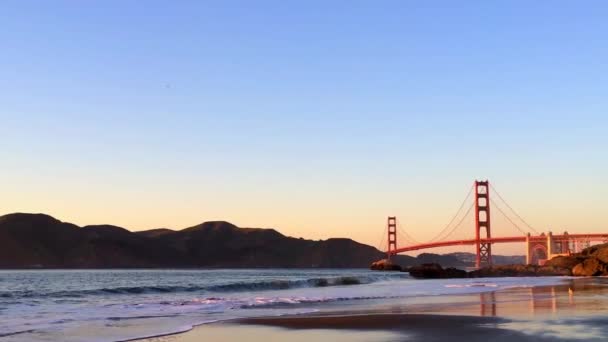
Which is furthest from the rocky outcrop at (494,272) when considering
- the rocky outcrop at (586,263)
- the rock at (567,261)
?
the rocky outcrop at (586,263)

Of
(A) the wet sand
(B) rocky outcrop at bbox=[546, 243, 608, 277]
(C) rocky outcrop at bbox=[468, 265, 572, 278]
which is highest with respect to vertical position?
(B) rocky outcrop at bbox=[546, 243, 608, 277]

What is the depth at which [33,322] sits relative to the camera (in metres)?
16.2

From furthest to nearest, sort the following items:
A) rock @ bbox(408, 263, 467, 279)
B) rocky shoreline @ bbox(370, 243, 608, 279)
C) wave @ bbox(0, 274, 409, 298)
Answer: rock @ bbox(408, 263, 467, 279) < rocky shoreline @ bbox(370, 243, 608, 279) < wave @ bbox(0, 274, 409, 298)

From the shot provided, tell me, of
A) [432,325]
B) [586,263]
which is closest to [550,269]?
[586,263]

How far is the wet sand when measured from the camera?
1212 cm

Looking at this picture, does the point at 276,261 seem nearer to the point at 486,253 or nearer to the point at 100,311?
the point at 486,253

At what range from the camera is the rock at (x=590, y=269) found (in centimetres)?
5378

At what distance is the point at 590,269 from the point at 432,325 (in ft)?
148

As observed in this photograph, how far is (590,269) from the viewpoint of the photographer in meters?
54.5

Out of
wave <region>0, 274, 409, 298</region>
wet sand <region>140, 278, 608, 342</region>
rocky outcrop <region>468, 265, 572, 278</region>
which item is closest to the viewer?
wet sand <region>140, 278, 608, 342</region>

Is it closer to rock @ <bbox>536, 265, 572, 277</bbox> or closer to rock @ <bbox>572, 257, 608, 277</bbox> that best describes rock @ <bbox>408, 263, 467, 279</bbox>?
rock @ <bbox>536, 265, 572, 277</bbox>

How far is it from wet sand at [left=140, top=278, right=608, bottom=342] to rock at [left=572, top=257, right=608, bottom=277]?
3771 centimetres

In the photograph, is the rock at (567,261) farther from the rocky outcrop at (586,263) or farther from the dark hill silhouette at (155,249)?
the dark hill silhouette at (155,249)

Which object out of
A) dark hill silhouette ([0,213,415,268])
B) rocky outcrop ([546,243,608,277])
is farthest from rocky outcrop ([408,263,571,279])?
dark hill silhouette ([0,213,415,268])
